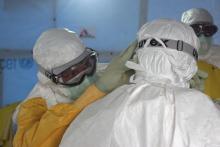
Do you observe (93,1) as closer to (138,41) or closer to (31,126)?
(31,126)

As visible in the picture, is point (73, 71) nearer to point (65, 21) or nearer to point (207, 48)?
point (207, 48)

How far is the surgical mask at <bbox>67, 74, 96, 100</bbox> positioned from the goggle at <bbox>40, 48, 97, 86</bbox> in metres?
0.02

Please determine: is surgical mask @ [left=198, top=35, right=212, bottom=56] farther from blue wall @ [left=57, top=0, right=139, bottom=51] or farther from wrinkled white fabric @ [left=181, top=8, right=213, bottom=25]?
blue wall @ [left=57, top=0, right=139, bottom=51]

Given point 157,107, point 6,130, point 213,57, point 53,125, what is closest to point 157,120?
point 157,107

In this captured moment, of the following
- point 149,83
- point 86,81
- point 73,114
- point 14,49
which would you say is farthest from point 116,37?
point 149,83

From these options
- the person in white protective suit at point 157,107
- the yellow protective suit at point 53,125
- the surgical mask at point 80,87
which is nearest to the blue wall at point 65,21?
the surgical mask at point 80,87

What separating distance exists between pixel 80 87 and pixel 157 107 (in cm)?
59

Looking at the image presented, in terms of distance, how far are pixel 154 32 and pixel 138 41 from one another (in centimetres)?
7

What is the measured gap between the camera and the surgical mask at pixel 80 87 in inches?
60.9

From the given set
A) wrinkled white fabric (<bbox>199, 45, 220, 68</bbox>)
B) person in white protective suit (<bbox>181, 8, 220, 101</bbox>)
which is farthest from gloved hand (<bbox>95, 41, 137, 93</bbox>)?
wrinkled white fabric (<bbox>199, 45, 220, 68</bbox>)

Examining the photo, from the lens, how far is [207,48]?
6.94 feet

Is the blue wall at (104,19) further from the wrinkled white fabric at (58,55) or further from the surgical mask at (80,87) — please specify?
the surgical mask at (80,87)

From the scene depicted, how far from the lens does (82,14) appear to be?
2629 mm

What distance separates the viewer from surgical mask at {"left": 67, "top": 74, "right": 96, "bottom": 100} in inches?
60.9
